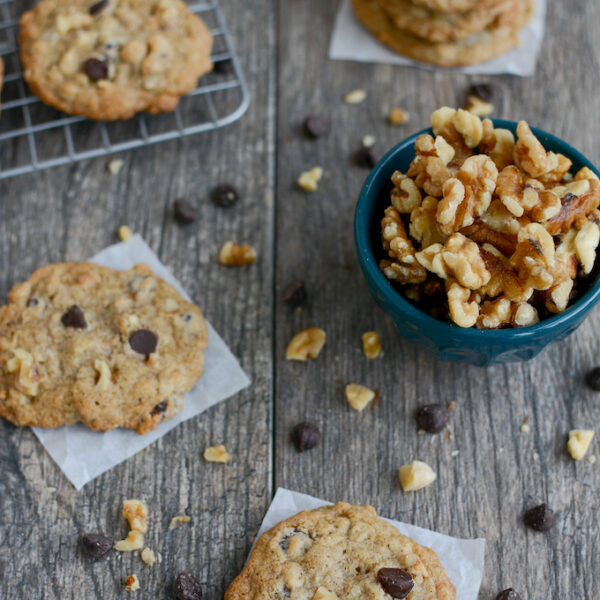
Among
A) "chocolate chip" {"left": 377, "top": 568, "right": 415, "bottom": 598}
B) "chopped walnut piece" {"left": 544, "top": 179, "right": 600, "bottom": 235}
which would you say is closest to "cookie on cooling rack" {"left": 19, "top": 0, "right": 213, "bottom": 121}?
"chopped walnut piece" {"left": 544, "top": 179, "right": 600, "bottom": 235}

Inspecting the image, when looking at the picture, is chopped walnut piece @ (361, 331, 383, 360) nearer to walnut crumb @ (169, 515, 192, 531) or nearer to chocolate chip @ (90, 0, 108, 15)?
walnut crumb @ (169, 515, 192, 531)

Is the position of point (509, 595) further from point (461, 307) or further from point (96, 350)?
point (96, 350)

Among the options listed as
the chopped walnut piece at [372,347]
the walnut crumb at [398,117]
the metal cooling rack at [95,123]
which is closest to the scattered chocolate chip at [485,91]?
the walnut crumb at [398,117]

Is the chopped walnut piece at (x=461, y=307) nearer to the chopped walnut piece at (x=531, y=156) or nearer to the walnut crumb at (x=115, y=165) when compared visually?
the chopped walnut piece at (x=531, y=156)

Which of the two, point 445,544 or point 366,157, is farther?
point 366,157

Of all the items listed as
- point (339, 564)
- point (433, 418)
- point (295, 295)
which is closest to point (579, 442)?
point (433, 418)

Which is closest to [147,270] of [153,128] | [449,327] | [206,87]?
[153,128]
